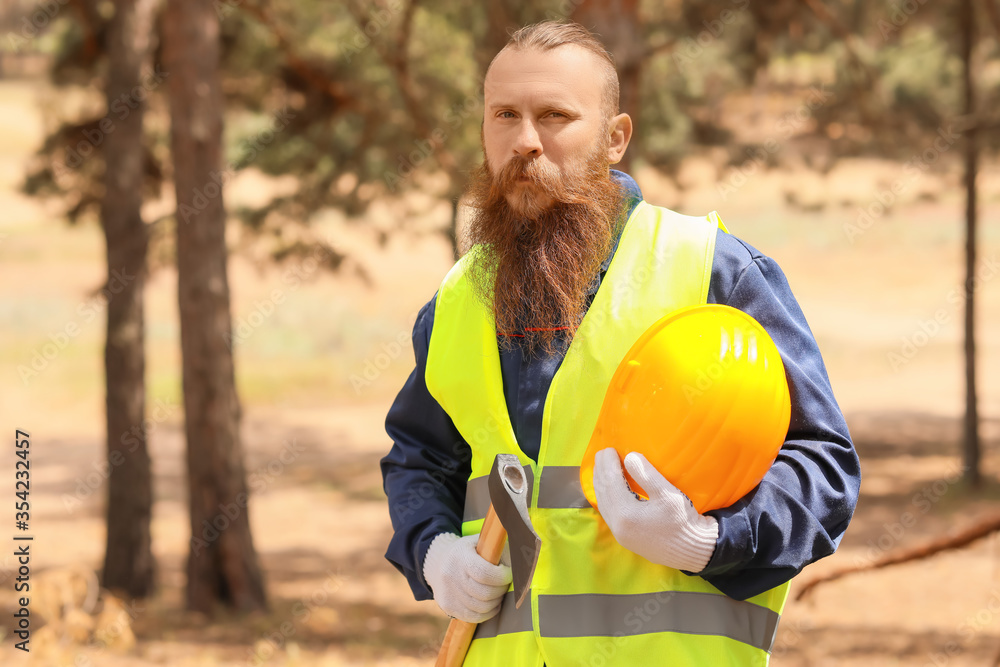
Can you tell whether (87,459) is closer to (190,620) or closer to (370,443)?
(370,443)

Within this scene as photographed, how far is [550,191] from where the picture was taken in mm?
1944

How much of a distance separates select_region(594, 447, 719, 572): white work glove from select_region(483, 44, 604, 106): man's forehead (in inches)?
29.1

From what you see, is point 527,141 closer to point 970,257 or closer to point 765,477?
point 765,477

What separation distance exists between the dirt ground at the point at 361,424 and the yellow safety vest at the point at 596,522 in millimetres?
1323

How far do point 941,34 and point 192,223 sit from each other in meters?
10.5

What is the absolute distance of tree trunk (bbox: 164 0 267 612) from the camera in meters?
7.55

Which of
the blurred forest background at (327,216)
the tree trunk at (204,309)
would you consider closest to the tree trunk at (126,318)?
the blurred forest background at (327,216)

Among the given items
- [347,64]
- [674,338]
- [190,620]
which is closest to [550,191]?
[674,338]

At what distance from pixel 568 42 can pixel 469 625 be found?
121 cm

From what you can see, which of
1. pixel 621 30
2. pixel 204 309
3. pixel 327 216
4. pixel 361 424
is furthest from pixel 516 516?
pixel 361 424

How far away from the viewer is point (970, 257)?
12.3 meters

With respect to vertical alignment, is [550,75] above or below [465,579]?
above

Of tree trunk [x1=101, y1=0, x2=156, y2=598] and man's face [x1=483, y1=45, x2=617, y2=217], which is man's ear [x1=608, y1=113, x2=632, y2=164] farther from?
tree trunk [x1=101, y1=0, x2=156, y2=598]

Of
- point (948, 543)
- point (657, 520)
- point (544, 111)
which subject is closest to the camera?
point (657, 520)
